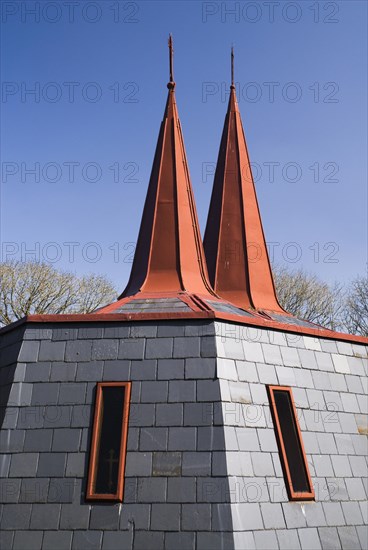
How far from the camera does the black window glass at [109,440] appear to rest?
7.91m

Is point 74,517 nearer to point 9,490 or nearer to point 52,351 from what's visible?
point 9,490

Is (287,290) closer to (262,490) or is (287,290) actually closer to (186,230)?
(186,230)

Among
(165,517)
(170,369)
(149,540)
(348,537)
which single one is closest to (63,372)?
(170,369)

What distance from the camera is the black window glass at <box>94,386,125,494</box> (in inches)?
311

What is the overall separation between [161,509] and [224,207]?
9.37 metres

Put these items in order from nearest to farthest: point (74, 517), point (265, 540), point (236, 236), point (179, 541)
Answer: point (179, 541), point (265, 540), point (74, 517), point (236, 236)

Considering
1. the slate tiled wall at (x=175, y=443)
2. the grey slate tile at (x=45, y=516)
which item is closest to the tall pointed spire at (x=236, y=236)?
the slate tiled wall at (x=175, y=443)

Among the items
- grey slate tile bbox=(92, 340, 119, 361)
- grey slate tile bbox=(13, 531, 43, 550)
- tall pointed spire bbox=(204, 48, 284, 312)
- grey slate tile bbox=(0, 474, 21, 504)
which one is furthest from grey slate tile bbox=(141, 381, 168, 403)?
tall pointed spire bbox=(204, 48, 284, 312)

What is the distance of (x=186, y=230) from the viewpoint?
39.7ft

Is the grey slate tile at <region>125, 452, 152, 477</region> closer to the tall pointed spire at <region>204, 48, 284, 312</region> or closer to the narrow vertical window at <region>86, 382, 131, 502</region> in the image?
the narrow vertical window at <region>86, 382, 131, 502</region>

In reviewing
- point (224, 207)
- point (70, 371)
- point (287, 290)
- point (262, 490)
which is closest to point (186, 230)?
point (224, 207)

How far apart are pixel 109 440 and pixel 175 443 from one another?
3.32 feet

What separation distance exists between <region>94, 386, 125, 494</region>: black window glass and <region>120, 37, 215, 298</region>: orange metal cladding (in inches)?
114

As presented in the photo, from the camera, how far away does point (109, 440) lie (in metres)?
8.20
